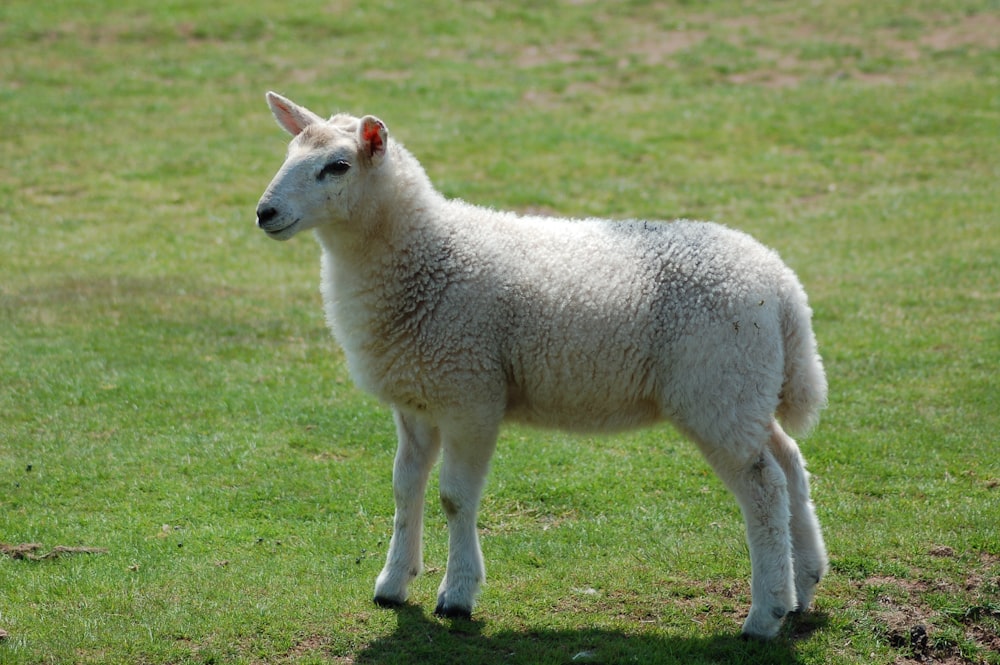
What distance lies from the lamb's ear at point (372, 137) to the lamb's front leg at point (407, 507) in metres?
1.48

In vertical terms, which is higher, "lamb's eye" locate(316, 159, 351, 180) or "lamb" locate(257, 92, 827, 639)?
"lamb's eye" locate(316, 159, 351, 180)

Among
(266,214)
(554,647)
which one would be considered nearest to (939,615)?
(554,647)

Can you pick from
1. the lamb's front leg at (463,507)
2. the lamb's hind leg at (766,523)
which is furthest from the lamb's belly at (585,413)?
the lamb's hind leg at (766,523)

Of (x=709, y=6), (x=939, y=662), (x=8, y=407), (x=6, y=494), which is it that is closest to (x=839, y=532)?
(x=939, y=662)

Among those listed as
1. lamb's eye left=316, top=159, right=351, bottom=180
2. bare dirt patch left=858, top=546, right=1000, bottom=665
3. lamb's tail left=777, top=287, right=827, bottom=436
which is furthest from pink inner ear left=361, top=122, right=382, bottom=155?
bare dirt patch left=858, top=546, right=1000, bottom=665

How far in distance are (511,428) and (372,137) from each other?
12.1 feet

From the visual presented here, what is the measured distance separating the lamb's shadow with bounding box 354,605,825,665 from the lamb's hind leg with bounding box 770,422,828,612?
252 mm

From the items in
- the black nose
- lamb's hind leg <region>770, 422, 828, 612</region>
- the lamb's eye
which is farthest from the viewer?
lamb's hind leg <region>770, 422, 828, 612</region>

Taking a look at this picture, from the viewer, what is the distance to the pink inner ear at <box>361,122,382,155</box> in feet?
20.1

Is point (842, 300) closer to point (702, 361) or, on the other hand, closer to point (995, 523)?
point (995, 523)

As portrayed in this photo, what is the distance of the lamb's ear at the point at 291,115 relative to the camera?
6457 millimetres

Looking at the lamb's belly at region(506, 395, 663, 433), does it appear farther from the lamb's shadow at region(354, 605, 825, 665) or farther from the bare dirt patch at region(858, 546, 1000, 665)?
A: the bare dirt patch at region(858, 546, 1000, 665)

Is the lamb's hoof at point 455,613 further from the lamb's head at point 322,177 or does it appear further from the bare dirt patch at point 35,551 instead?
the bare dirt patch at point 35,551

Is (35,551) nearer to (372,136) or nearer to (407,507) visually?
(407,507)
